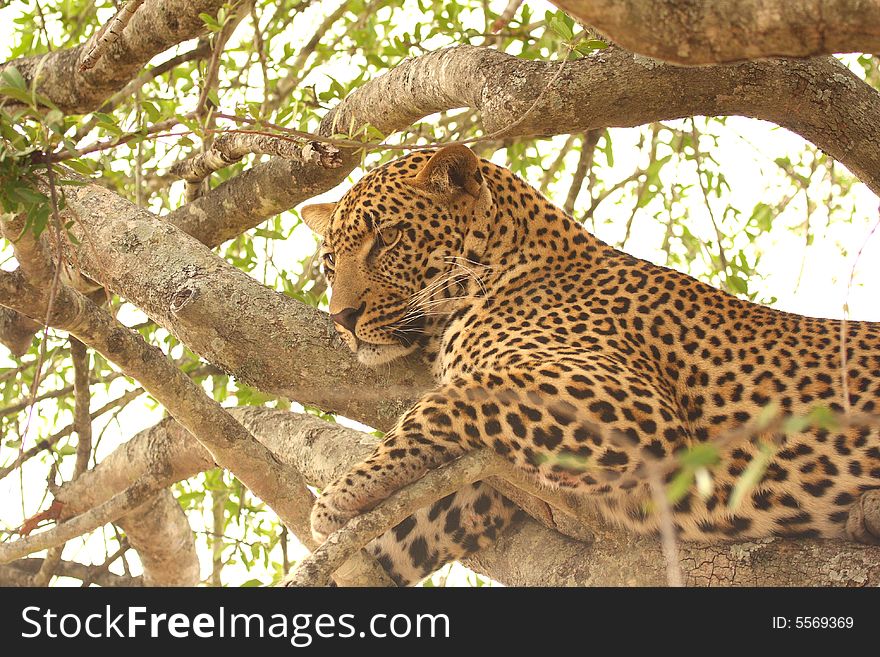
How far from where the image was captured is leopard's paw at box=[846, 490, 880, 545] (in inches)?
143

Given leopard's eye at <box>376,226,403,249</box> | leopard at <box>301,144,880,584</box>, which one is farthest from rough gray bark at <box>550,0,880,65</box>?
leopard's eye at <box>376,226,403,249</box>

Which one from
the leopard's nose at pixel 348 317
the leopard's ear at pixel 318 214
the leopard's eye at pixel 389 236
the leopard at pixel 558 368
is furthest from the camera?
the leopard's ear at pixel 318 214

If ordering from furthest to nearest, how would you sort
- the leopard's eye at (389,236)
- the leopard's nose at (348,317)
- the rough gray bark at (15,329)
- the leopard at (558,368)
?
the rough gray bark at (15,329), the leopard's eye at (389,236), the leopard's nose at (348,317), the leopard at (558,368)

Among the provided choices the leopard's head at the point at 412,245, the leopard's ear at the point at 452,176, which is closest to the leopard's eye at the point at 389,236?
the leopard's head at the point at 412,245

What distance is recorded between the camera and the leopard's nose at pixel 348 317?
4578 mm

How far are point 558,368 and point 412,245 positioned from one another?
1066 mm

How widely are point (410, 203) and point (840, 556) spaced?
2328 mm

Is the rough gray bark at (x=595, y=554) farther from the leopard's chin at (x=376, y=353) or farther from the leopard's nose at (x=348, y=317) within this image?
the leopard's nose at (x=348, y=317)

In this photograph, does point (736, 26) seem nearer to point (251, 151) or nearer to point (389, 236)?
point (389, 236)

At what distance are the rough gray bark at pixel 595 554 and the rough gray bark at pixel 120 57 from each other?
5.65 ft

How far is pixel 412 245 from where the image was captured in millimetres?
4840

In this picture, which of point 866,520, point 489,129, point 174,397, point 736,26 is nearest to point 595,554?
point 866,520

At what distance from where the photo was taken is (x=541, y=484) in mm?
3795
